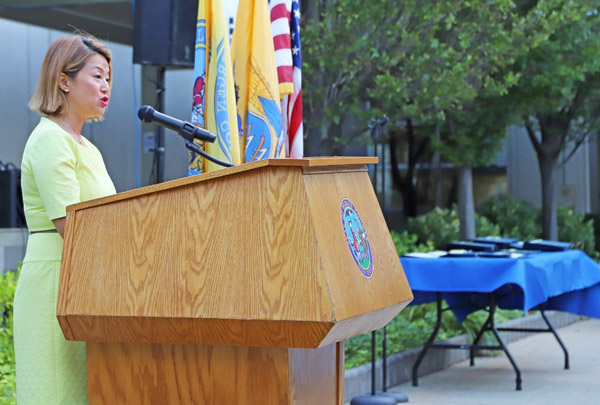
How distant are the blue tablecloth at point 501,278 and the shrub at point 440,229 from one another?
8.69 meters

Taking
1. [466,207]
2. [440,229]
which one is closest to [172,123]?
[466,207]

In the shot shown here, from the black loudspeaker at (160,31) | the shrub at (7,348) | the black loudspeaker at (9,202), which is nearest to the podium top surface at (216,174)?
the shrub at (7,348)

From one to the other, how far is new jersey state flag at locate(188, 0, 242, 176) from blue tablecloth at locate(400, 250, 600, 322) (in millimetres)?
2591

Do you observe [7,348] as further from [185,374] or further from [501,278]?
[185,374]

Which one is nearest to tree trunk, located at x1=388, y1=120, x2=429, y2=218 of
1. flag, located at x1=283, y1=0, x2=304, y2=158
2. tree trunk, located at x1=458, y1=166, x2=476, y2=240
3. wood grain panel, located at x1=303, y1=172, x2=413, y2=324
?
tree trunk, located at x1=458, y1=166, x2=476, y2=240

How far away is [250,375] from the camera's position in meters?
2.77

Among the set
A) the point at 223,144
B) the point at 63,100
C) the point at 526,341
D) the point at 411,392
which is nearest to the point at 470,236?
the point at 526,341

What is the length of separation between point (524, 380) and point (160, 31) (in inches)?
A: 175

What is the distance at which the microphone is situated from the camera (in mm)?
3229

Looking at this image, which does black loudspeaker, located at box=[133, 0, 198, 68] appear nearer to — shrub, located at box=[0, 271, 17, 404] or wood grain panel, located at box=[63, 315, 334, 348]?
shrub, located at box=[0, 271, 17, 404]

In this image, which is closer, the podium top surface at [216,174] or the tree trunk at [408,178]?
the podium top surface at [216,174]

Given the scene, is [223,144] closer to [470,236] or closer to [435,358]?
[435,358]

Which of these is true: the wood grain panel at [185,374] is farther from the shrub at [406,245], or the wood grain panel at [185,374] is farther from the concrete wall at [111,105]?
the concrete wall at [111,105]

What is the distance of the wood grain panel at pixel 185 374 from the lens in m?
2.75
